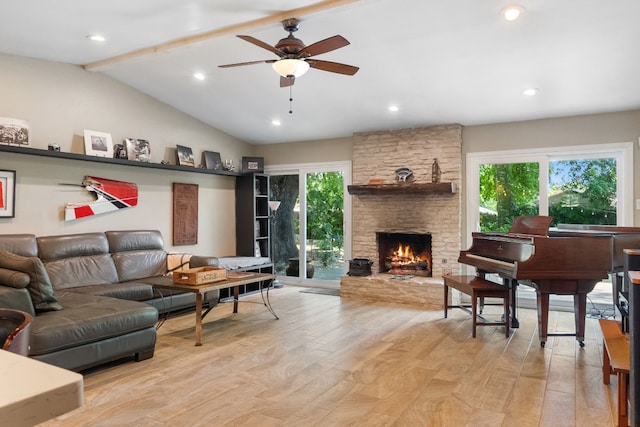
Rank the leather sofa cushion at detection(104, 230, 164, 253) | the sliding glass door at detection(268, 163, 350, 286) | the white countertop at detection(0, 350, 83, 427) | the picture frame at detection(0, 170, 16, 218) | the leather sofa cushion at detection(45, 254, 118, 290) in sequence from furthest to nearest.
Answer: the sliding glass door at detection(268, 163, 350, 286) → the leather sofa cushion at detection(104, 230, 164, 253) → the leather sofa cushion at detection(45, 254, 118, 290) → the picture frame at detection(0, 170, 16, 218) → the white countertop at detection(0, 350, 83, 427)

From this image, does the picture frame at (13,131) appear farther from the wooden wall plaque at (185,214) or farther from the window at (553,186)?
the window at (553,186)

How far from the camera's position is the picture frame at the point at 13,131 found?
437 cm

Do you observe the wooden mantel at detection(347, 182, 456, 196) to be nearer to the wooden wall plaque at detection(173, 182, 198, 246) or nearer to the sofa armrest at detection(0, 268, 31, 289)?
the wooden wall plaque at detection(173, 182, 198, 246)

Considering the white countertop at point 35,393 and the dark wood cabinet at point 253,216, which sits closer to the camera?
the white countertop at point 35,393

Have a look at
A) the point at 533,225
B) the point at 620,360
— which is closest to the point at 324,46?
the point at 620,360

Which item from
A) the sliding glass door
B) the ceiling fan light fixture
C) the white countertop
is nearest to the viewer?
the white countertop

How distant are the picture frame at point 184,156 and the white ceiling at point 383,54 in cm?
63

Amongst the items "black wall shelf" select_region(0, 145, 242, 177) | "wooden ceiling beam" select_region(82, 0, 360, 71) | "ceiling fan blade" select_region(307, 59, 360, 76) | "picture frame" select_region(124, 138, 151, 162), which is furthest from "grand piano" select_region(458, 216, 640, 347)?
"picture frame" select_region(124, 138, 151, 162)

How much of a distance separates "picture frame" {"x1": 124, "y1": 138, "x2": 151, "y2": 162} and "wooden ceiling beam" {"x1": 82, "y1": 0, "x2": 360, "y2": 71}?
0.95 meters

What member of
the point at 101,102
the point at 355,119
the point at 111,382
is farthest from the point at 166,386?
the point at 355,119

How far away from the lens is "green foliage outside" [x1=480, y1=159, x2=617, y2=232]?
529 centimetres

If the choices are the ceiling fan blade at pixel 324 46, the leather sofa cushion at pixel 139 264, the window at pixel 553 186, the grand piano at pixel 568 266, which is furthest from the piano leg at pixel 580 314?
the leather sofa cushion at pixel 139 264

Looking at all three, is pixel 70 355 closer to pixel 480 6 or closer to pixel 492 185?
pixel 480 6

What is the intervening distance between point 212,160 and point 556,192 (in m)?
4.94
